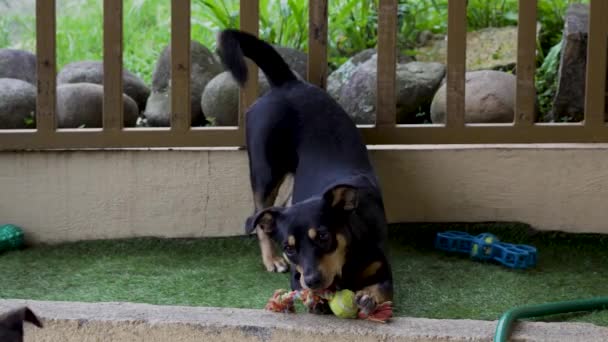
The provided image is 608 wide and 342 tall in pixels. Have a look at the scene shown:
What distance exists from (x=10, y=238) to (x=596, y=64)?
315cm

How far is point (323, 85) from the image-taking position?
4871 millimetres

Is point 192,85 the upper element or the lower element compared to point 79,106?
upper

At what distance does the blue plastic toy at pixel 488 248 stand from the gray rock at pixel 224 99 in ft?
5.00

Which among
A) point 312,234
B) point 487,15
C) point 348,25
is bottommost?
point 312,234

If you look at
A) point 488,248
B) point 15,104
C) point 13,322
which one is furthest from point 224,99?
point 13,322

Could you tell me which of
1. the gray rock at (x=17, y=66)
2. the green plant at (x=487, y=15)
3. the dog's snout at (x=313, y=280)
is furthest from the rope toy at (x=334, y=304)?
the green plant at (x=487, y=15)

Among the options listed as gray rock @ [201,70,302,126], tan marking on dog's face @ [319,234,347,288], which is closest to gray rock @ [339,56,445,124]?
gray rock @ [201,70,302,126]

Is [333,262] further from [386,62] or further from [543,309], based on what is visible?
[386,62]

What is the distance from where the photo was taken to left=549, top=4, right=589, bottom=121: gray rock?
17.3 feet

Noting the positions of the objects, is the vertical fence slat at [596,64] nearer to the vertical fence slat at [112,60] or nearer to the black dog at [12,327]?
the vertical fence slat at [112,60]

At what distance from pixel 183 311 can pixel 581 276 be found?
1.83 metres

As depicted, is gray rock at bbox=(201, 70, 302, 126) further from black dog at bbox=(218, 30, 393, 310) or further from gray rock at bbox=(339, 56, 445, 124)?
black dog at bbox=(218, 30, 393, 310)

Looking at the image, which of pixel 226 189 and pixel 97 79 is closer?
pixel 226 189

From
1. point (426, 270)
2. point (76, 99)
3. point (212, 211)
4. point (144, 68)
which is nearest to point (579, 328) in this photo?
point (426, 270)
